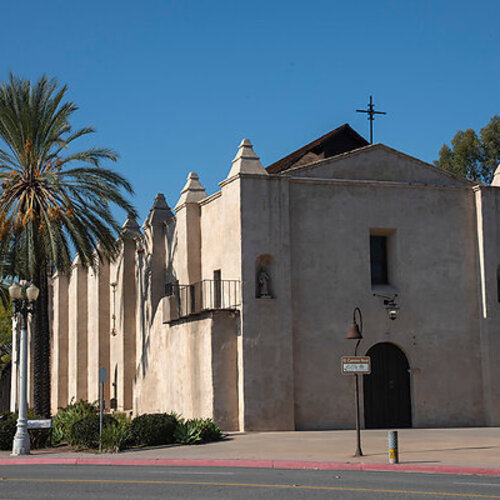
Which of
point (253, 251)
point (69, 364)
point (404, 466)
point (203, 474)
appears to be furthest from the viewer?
point (69, 364)

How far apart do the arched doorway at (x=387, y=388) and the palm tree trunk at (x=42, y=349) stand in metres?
10.4

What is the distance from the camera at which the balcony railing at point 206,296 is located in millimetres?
27844

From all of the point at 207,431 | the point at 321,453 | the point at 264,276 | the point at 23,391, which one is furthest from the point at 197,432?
the point at 264,276

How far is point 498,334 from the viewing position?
29.4m

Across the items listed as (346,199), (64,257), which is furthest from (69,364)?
(346,199)

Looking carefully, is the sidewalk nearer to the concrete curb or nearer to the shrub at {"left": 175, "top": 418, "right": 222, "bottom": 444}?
the concrete curb

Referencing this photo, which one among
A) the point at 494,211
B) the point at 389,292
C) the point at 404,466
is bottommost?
the point at 404,466

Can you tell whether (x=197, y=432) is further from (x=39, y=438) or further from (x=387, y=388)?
(x=387, y=388)

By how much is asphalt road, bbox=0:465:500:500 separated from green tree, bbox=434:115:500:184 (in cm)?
4284

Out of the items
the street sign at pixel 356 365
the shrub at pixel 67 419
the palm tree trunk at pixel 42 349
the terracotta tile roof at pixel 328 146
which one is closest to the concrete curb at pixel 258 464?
the street sign at pixel 356 365

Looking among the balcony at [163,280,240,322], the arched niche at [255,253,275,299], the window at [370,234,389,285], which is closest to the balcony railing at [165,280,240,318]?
the balcony at [163,280,240,322]

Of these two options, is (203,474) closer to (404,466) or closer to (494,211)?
(404,466)

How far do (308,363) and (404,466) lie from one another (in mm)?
10201

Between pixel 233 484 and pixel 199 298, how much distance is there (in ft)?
54.9
